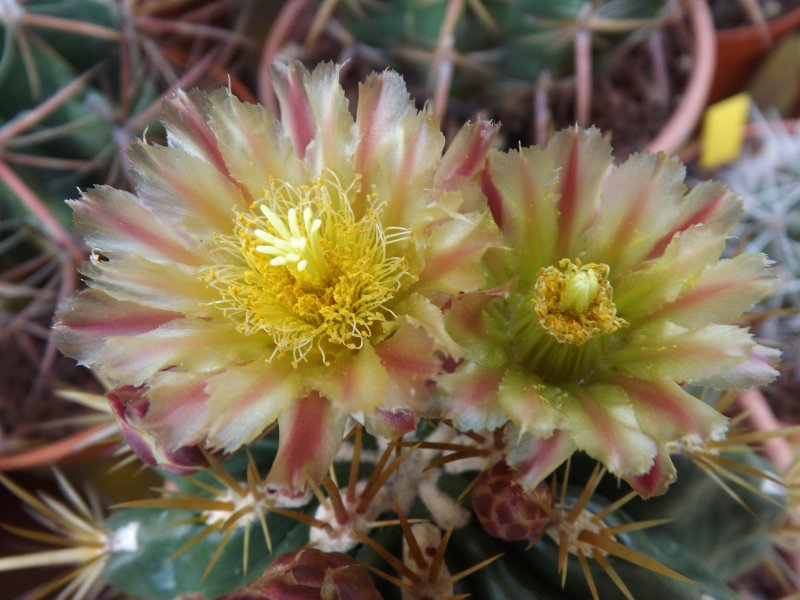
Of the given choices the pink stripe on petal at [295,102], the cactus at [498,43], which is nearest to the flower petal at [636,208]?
the pink stripe on petal at [295,102]

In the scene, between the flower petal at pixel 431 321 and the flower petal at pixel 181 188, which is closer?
the flower petal at pixel 431 321

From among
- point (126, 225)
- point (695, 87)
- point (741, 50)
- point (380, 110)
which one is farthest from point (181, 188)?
point (741, 50)

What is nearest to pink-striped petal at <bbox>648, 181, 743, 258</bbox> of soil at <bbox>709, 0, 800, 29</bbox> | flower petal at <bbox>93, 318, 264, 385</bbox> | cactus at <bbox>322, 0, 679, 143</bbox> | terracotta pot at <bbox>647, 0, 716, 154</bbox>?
flower petal at <bbox>93, 318, 264, 385</bbox>

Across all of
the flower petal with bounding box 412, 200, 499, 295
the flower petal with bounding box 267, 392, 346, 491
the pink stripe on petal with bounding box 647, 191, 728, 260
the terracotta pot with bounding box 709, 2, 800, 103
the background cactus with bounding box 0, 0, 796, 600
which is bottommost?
the terracotta pot with bounding box 709, 2, 800, 103

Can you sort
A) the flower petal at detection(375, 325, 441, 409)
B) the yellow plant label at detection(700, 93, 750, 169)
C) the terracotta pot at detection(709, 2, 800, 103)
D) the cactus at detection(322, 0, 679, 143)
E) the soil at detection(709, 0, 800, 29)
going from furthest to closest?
the soil at detection(709, 0, 800, 29)
the terracotta pot at detection(709, 2, 800, 103)
the yellow plant label at detection(700, 93, 750, 169)
the cactus at detection(322, 0, 679, 143)
the flower petal at detection(375, 325, 441, 409)

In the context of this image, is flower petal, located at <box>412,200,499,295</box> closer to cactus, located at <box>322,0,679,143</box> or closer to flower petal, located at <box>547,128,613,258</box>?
flower petal, located at <box>547,128,613,258</box>

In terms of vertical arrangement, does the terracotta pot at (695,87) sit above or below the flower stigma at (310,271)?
below

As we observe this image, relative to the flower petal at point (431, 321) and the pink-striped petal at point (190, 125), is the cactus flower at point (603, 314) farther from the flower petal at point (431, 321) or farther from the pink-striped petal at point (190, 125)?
the pink-striped petal at point (190, 125)

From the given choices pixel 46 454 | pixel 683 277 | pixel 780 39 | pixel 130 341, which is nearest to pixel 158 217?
pixel 130 341
